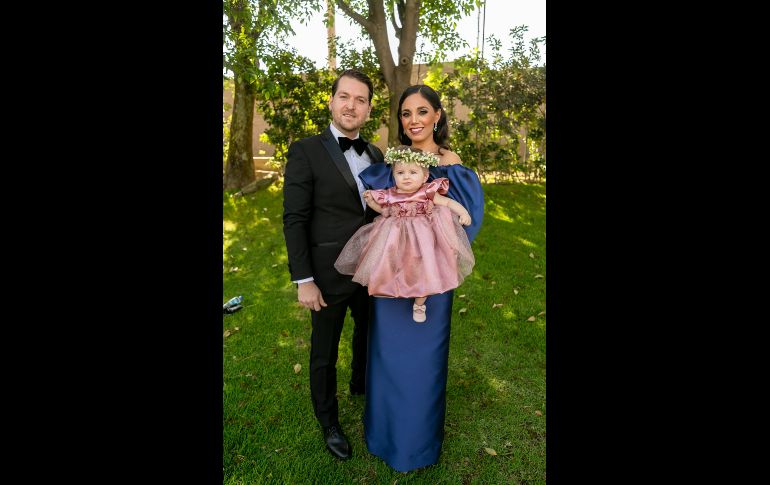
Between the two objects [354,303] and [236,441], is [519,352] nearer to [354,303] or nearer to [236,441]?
[354,303]

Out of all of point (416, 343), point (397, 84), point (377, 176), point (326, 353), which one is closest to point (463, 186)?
point (377, 176)

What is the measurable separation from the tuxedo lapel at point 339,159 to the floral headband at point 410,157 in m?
0.30

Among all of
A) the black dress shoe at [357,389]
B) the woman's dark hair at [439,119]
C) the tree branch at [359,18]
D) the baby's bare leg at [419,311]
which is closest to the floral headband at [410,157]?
the woman's dark hair at [439,119]

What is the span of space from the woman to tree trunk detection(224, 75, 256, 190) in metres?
9.81

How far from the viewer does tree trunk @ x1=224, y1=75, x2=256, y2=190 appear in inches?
455

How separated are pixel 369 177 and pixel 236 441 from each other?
7.26ft

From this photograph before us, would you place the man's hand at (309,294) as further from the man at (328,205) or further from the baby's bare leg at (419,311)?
the baby's bare leg at (419,311)

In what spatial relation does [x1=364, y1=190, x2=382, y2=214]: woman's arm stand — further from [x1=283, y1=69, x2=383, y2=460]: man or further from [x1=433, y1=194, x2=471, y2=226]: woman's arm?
[x1=433, y1=194, x2=471, y2=226]: woman's arm

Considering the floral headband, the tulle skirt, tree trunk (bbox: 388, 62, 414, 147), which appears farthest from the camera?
tree trunk (bbox: 388, 62, 414, 147)

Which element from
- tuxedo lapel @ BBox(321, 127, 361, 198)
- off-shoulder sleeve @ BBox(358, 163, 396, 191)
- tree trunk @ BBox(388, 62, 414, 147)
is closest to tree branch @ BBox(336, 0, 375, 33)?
tree trunk @ BBox(388, 62, 414, 147)

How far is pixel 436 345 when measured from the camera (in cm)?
278

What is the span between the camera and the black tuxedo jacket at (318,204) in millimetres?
2738
